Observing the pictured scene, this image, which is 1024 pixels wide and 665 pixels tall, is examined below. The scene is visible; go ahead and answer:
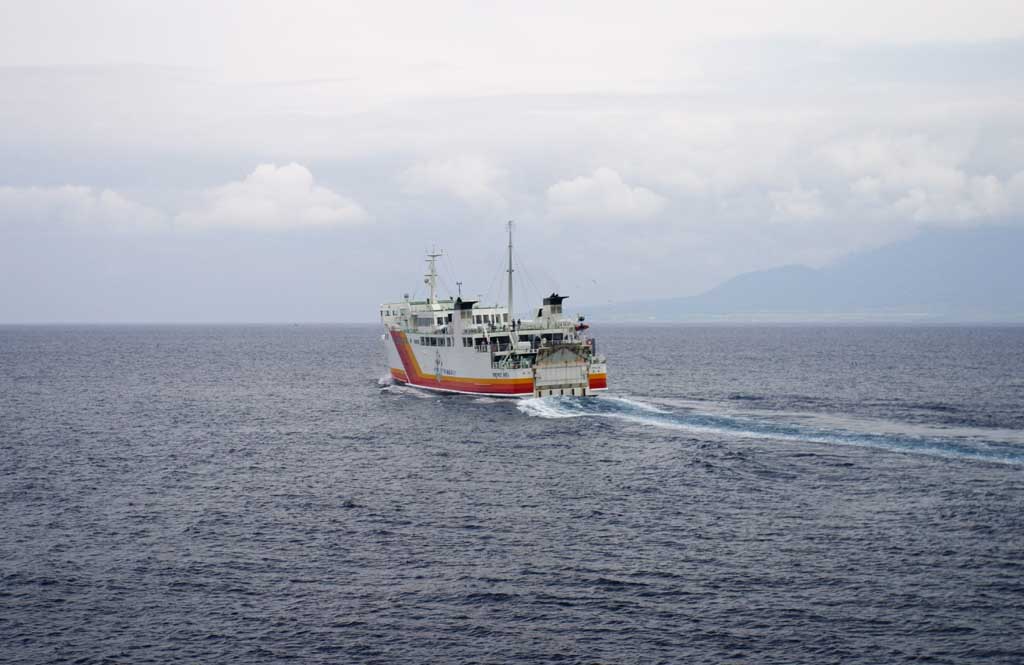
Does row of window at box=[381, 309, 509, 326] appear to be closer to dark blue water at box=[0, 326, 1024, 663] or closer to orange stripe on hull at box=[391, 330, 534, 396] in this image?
orange stripe on hull at box=[391, 330, 534, 396]

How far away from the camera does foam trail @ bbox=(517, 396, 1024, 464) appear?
186 ft

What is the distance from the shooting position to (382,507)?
46.8 metres

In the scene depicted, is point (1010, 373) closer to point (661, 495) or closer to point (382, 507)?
point (661, 495)

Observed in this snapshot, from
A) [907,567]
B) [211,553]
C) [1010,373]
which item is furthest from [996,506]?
[1010,373]

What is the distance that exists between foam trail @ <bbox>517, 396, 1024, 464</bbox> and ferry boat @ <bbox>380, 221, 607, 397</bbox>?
2.25 metres

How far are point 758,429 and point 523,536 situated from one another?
106ft

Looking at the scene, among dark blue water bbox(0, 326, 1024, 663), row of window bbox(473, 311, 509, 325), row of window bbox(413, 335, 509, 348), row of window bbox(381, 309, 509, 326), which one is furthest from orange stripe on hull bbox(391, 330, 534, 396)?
row of window bbox(473, 311, 509, 325)

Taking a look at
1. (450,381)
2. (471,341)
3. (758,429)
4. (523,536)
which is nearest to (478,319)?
(471,341)

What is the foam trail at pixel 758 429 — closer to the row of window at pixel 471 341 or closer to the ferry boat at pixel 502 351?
the ferry boat at pixel 502 351

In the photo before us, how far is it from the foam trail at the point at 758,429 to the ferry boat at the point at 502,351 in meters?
2.25

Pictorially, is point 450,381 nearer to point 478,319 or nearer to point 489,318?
point 478,319

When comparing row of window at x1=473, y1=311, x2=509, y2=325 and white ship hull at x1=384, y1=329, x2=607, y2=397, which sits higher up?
row of window at x1=473, y1=311, x2=509, y2=325

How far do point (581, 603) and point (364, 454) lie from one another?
32.6m

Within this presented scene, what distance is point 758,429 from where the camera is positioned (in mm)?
68062
